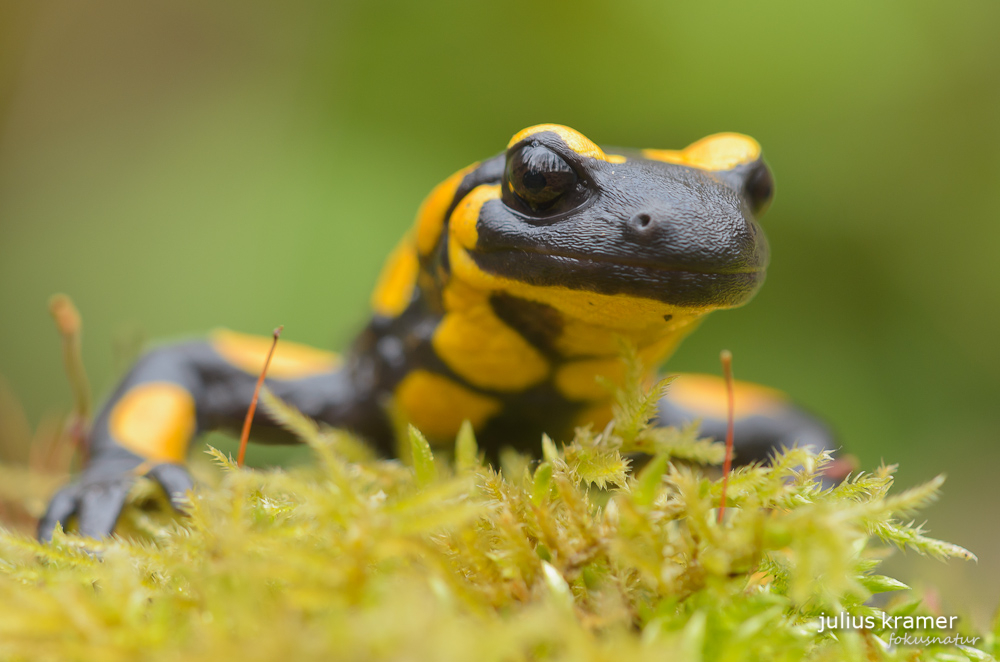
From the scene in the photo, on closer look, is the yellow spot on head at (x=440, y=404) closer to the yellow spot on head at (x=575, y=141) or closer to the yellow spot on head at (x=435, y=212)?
the yellow spot on head at (x=435, y=212)

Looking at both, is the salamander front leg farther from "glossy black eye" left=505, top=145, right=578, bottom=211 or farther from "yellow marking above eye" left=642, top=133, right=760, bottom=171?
"yellow marking above eye" left=642, top=133, right=760, bottom=171

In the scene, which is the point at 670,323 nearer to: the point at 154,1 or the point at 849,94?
the point at 849,94

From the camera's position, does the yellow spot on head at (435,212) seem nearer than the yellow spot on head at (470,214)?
No

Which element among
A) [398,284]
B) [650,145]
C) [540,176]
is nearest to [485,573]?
[540,176]

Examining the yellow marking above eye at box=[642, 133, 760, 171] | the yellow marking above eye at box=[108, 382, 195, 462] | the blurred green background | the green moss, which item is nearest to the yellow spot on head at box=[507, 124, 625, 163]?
the yellow marking above eye at box=[642, 133, 760, 171]

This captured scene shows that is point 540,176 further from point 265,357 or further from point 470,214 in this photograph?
point 265,357

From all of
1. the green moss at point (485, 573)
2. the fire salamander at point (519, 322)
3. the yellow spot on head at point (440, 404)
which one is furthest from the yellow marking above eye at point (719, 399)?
the green moss at point (485, 573)
